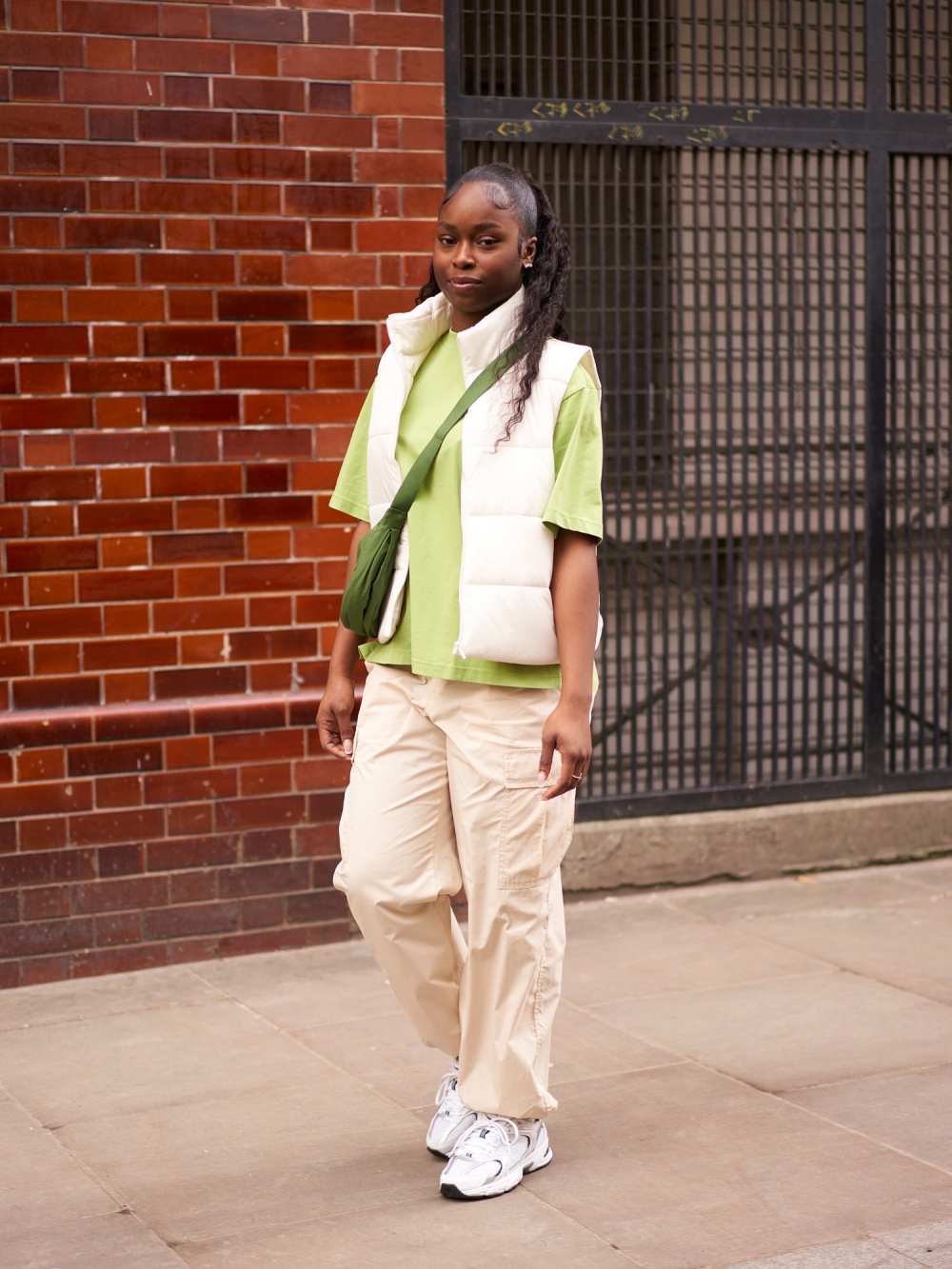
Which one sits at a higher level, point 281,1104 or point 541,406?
point 541,406

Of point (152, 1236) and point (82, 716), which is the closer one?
point (152, 1236)

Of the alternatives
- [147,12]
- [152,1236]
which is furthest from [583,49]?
[152,1236]

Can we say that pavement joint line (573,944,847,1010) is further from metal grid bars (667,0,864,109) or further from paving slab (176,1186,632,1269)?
metal grid bars (667,0,864,109)

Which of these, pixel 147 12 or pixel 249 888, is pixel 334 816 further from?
pixel 147 12

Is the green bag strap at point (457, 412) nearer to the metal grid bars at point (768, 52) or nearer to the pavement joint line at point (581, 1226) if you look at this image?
the pavement joint line at point (581, 1226)

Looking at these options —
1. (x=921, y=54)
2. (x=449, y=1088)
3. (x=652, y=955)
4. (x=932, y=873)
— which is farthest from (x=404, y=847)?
(x=921, y=54)

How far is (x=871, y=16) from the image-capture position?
244 inches

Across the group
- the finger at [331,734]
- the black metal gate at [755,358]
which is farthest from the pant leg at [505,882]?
the black metal gate at [755,358]

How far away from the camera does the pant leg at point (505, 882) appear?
3498 millimetres

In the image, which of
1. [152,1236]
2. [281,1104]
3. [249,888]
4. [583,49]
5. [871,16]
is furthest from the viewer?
[871,16]

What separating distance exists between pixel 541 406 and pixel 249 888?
243cm

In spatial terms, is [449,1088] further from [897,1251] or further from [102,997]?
[102,997]


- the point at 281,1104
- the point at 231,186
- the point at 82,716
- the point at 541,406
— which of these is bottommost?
the point at 281,1104

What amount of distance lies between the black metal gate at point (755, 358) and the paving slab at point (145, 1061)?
179 centimetres
